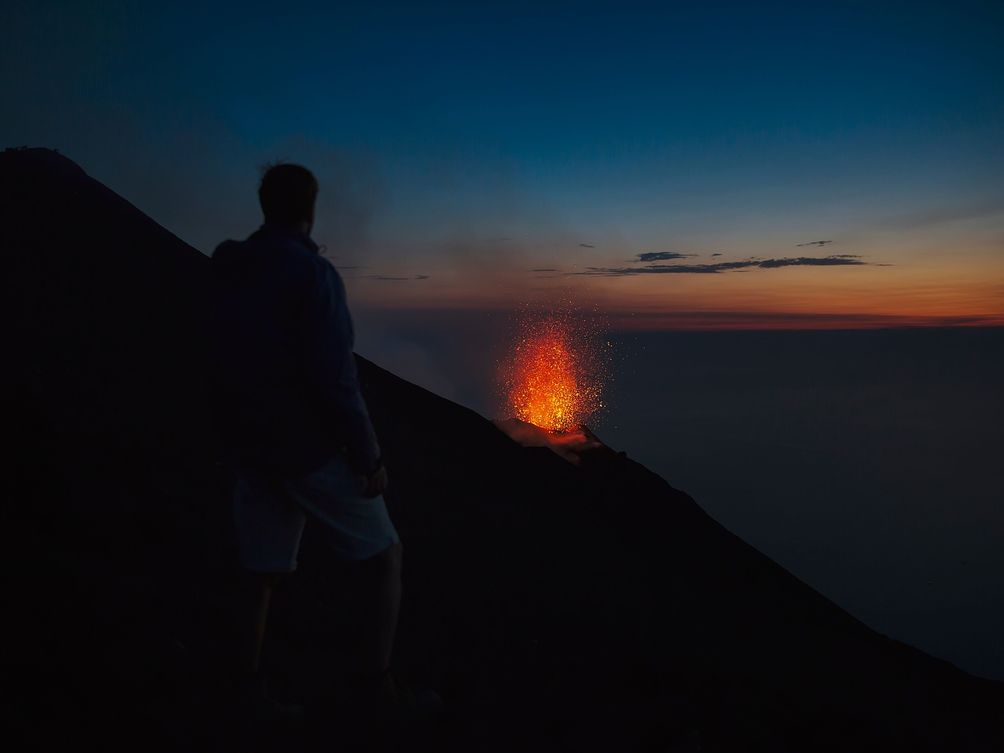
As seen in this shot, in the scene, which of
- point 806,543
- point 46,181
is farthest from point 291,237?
point 806,543

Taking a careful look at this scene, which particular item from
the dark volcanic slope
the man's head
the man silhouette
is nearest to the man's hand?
the man silhouette

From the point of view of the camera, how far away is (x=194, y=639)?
368 centimetres

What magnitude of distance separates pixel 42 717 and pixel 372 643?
1.40m

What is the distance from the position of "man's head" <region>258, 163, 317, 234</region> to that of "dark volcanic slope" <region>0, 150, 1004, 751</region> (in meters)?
2.21

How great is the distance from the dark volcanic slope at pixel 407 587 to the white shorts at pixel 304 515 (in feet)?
2.82

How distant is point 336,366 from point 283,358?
0.70 ft

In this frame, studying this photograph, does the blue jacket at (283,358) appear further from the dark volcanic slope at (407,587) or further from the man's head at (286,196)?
the dark volcanic slope at (407,587)

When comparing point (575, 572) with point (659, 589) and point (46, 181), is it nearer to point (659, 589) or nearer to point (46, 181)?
point (659, 589)

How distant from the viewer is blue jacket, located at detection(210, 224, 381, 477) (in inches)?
97.2

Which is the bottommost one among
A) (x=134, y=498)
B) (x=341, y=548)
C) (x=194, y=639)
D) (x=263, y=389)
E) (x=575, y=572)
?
(x=575, y=572)

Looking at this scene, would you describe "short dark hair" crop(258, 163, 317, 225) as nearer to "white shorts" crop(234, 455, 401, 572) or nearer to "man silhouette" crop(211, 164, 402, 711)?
"man silhouette" crop(211, 164, 402, 711)

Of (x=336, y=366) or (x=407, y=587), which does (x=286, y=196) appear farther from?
(x=407, y=587)

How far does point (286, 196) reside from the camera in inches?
103

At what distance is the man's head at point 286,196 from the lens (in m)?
2.62
